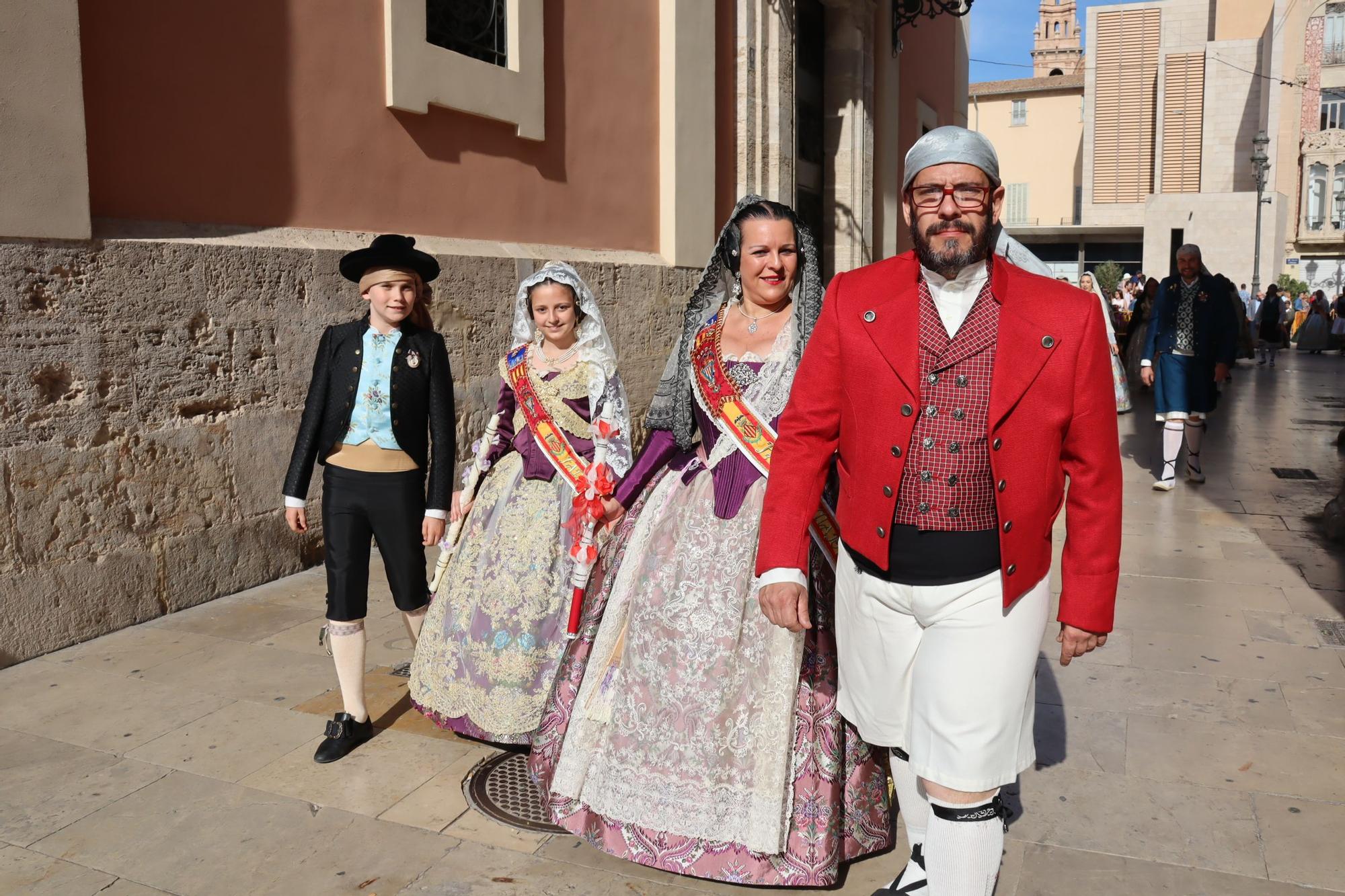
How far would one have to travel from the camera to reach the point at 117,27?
5.29 meters

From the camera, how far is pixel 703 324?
11.4ft

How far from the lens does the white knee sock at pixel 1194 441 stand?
927cm

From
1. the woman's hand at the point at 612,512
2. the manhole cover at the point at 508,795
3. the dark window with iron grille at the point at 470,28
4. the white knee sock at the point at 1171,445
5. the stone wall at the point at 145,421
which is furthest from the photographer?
the white knee sock at the point at 1171,445

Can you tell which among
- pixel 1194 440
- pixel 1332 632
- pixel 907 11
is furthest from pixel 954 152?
pixel 907 11

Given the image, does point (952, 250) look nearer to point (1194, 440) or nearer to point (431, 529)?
point (431, 529)

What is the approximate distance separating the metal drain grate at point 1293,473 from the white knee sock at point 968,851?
8.52 metres

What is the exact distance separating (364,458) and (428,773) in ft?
3.52

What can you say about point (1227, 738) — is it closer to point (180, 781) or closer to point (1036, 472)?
point (1036, 472)

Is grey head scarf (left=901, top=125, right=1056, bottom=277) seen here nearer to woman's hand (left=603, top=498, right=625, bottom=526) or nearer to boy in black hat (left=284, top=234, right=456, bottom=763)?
woman's hand (left=603, top=498, right=625, bottom=526)

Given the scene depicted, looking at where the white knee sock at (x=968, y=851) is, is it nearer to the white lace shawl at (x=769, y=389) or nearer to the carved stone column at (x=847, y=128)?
the white lace shawl at (x=769, y=389)

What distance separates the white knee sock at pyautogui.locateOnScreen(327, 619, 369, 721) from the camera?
3840 mm

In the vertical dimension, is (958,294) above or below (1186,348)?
above

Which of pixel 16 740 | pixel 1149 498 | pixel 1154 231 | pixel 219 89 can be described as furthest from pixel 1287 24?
pixel 16 740

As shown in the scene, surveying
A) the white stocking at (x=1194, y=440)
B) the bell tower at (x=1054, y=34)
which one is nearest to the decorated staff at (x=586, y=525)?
the white stocking at (x=1194, y=440)
